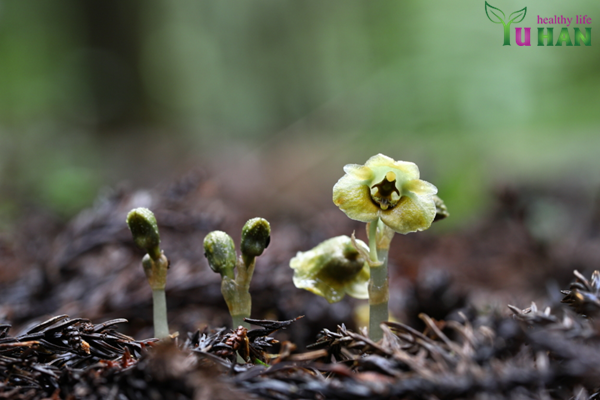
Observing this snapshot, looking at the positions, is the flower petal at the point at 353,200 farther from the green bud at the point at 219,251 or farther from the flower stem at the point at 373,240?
the green bud at the point at 219,251

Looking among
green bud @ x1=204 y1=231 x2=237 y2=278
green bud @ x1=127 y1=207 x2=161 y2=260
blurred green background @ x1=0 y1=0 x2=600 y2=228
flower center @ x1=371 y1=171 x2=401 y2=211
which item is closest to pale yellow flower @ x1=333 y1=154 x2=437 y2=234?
flower center @ x1=371 y1=171 x2=401 y2=211

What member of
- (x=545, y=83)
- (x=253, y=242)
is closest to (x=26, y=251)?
(x=253, y=242)

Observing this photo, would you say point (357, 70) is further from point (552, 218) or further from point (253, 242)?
point (253, 242)

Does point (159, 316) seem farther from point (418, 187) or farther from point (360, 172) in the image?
point (418, 187)

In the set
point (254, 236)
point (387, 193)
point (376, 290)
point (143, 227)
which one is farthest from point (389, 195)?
point (143, 227)

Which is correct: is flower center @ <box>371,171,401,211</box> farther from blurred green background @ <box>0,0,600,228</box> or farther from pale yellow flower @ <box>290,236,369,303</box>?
blurred green background @ <box>0,0,600,228</box>

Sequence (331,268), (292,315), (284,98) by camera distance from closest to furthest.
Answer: (331,268) < (292,315) < (284,98)
